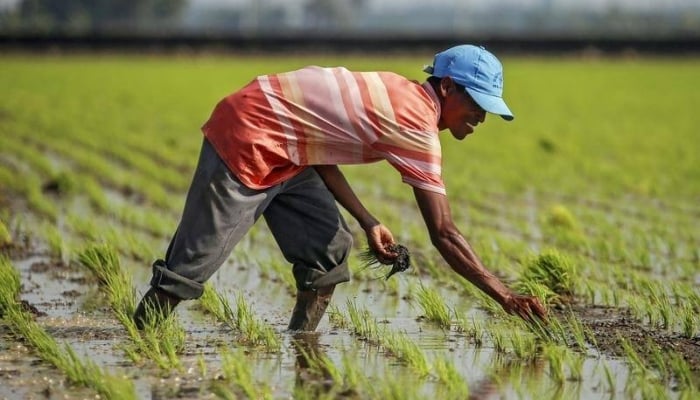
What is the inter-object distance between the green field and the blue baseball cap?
2.35 feet

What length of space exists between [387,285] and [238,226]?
1.49 m

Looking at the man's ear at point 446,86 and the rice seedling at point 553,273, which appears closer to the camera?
the man's ear at point 446,86

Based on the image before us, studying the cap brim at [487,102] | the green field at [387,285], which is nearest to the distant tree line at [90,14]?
the green field at [387,285]

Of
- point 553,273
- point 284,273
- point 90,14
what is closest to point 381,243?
point 553,273

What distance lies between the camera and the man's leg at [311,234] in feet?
13.5

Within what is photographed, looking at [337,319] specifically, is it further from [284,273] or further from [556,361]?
[556,361]

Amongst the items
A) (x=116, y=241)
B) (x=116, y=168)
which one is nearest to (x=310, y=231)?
(x=116, y=241)

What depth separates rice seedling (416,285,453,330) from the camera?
450 cm

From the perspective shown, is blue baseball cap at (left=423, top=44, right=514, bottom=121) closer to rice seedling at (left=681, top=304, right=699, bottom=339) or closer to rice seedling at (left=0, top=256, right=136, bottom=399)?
rice seedling at (left=681, top=304, right=699, bottom=339)

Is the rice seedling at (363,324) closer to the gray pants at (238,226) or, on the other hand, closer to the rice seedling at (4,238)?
the gray pants at (238,226)

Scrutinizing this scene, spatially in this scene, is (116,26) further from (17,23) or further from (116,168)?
(116,168)

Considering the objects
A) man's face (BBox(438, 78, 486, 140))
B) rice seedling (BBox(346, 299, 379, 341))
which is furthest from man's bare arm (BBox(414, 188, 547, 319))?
rice seedling (BBox(346, 299, 379, 341))

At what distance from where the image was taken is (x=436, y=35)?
113 feet

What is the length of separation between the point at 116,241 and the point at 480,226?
1992 mm
